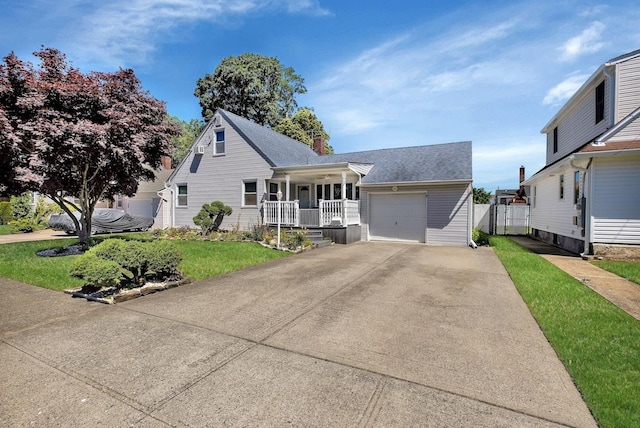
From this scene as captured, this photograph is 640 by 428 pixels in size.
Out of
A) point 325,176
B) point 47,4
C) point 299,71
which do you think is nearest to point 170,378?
point 47,4

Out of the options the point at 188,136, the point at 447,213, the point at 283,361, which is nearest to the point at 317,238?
the point at 447,213

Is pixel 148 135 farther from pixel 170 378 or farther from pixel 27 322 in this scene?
pixel 170 378

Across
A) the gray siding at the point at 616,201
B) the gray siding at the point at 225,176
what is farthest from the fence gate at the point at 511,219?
the gray siding at the point at 225,176

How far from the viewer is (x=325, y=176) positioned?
15273 mm

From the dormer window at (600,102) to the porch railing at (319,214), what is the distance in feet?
32.8

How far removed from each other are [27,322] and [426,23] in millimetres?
12740

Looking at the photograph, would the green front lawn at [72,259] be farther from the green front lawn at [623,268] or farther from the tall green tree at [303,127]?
the tall green tree at [303,127]

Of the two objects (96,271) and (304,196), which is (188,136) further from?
(96,271)

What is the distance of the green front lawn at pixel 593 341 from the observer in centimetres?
248

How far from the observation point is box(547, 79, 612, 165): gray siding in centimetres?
1076

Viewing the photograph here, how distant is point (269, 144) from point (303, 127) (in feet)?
55.3

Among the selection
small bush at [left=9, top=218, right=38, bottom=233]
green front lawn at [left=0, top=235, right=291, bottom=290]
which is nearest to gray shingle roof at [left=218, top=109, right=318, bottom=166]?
green front lawn at [left=0, top=235, right=291, bottom=290]

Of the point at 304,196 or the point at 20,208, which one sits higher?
the point at 304,196

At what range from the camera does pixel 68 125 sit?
795cm
